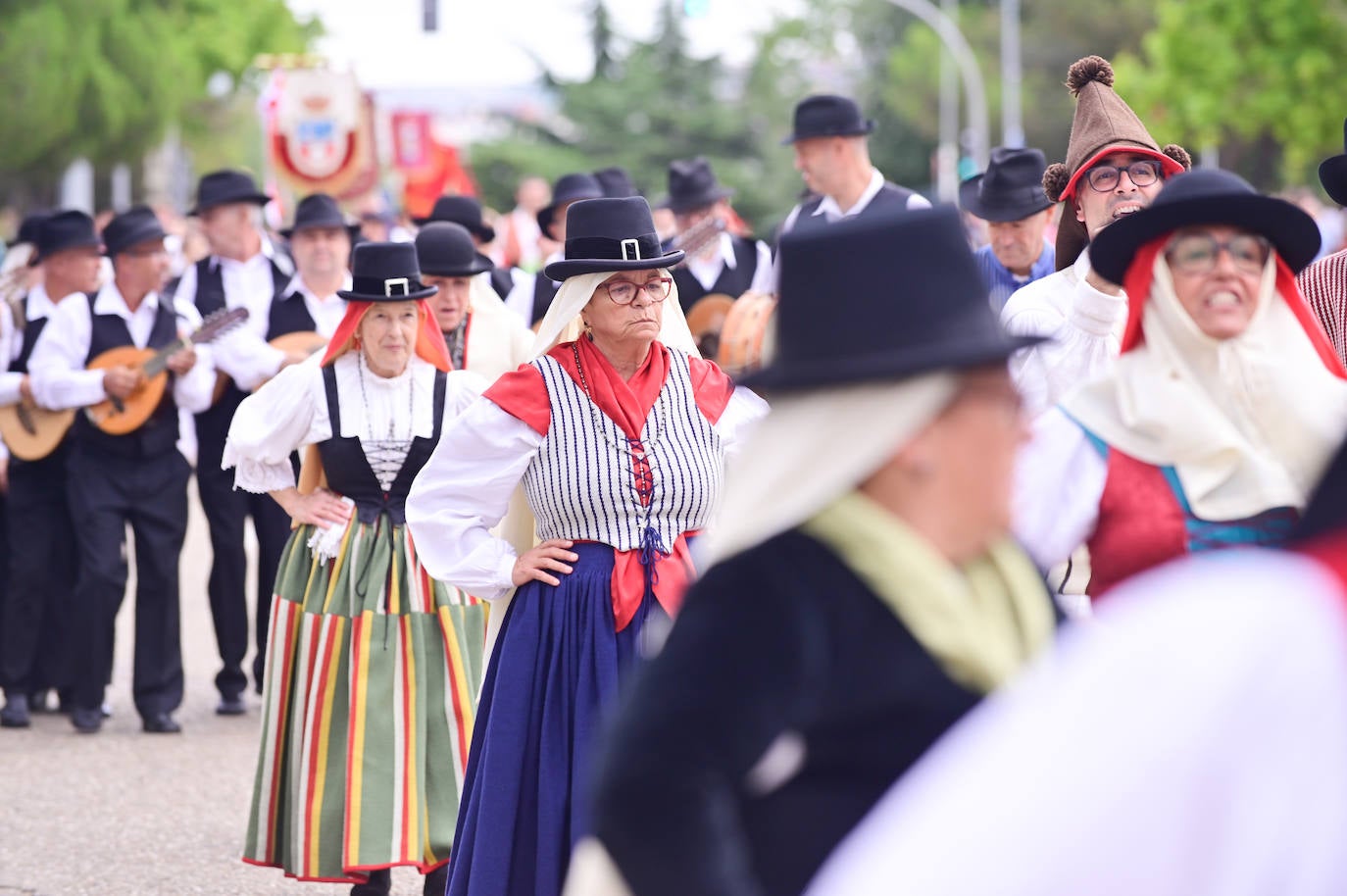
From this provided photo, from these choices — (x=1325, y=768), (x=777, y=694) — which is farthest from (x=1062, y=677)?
(x=777, y=694)

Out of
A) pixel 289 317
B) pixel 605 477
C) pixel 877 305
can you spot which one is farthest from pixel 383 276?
pixel 877 305

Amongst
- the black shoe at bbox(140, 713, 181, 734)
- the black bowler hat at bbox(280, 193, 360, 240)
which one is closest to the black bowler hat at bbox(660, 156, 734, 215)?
the black bowler hat at bbox(280, 193, 360, 240)

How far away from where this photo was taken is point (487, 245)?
1123cm

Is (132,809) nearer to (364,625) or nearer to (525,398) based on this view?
(364,625)

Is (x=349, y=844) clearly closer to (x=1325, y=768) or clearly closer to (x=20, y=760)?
(x=20, y=760)

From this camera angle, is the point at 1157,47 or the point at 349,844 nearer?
the point at 349,844

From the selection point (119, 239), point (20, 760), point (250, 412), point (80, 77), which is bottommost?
point (20, 760)

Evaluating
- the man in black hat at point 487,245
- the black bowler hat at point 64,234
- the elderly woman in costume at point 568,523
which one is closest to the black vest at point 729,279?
the man in black hat at point 487,245

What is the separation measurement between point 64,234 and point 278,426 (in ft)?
11.8

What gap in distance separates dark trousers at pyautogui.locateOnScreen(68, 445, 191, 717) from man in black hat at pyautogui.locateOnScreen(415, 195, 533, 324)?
5.98ft

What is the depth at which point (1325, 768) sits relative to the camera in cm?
153

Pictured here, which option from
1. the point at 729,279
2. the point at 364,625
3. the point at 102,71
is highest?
the point at 102,71

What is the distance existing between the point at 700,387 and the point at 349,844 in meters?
1.87

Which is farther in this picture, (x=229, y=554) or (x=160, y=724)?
(x=229, y=554)
